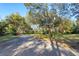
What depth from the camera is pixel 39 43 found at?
2.47m

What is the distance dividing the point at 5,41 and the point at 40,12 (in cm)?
53

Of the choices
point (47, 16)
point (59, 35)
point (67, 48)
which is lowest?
Result: point (67, 48)

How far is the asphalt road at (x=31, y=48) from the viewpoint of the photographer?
243cm

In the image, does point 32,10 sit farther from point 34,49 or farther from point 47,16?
point 34,49

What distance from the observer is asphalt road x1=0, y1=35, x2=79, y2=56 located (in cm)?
243

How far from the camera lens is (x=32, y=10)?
248 centimetres

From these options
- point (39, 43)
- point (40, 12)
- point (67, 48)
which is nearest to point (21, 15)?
point (40, 12)

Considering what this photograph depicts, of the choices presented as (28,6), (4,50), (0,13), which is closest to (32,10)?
(28,6)

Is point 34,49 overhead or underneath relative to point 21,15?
underneath

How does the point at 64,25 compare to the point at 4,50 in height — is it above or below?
above

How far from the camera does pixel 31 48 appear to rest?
8.05 feet

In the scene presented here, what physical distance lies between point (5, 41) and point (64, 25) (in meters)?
0.71

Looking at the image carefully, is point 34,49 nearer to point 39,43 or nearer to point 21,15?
point 39,43

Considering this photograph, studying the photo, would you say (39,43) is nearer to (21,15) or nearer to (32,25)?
(32,25)
